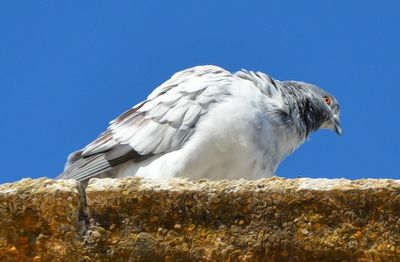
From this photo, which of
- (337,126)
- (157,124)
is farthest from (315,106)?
(157,124)

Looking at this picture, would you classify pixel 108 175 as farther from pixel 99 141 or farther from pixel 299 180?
pixel 299 180

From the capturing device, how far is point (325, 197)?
377 cm

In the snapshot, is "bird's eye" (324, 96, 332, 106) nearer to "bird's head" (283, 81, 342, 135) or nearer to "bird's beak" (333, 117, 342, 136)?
"bird's head" (283, 81, 342, 135)

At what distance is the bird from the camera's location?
8.19m

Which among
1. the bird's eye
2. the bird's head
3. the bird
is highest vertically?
the bird's eye

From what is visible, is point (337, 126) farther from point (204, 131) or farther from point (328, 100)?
point (204, 131)

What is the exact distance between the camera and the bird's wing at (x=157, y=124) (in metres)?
8.55

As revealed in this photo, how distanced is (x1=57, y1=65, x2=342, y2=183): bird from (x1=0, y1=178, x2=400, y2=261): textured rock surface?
3954mm

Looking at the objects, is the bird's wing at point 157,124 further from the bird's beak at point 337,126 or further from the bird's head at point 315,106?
the bird's beak at point 337,126

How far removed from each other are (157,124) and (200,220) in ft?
16.1

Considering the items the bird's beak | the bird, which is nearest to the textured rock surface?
the bird

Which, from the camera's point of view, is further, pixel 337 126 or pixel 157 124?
pixel 337 126

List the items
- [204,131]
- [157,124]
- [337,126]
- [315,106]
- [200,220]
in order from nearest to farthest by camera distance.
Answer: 1. [200,220]
2. [204,131]
3. [157,124]
4. [315,106]
5. [337,126]

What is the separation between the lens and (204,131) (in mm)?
8281
